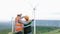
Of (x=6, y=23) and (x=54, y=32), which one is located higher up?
(x=6, y=23)

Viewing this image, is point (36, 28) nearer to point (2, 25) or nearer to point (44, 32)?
point (44, 32)

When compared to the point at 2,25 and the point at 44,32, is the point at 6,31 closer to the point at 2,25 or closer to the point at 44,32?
the point at 2,25

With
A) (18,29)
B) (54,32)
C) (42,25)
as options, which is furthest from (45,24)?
(18,29)

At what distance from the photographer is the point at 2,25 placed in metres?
4.09

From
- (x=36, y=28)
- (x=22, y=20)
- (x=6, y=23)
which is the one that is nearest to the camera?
(x=22, y=20)

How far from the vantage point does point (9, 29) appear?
166 inches

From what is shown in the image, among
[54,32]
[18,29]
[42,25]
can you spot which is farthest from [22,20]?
[54,32]

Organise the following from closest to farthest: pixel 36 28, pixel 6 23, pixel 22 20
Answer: pixel 22 20 → pixel 6 23 → pixel 36 28

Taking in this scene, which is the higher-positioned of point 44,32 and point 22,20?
point 22,20

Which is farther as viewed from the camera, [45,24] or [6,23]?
[45,24]

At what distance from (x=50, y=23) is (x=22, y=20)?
1.52 meters

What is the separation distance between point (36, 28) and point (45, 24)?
0.89 ft

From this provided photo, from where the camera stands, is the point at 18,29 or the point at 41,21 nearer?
the point at 18,29

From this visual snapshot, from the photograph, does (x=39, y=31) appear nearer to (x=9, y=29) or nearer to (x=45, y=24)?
(x=45, y=24)
